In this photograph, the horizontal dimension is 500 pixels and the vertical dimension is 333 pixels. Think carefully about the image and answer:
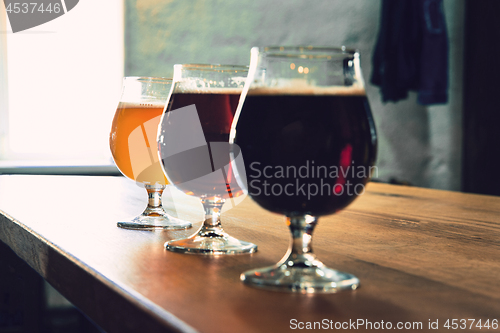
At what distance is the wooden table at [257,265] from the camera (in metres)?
0.35

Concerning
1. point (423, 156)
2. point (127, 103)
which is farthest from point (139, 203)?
point (423, 156)

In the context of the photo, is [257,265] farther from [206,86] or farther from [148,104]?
[148,104]

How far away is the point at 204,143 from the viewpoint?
0.58 metres

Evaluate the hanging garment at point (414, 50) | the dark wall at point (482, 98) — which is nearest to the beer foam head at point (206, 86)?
the dark wall at point (482, 98)

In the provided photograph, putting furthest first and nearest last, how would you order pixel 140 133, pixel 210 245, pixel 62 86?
pixel 62 86
pixel 140 133
pixel 210 245

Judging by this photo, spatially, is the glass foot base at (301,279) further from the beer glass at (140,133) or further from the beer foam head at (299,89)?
the beer glass at (140,133)

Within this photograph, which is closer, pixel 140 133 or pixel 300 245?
pixel 300 245

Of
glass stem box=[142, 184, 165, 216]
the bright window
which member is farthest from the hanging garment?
glass stem box=[142, 184, 165, 216]

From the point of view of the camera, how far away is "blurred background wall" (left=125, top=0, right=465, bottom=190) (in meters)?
3.04

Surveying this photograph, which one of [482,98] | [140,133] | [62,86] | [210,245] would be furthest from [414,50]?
[210,245]

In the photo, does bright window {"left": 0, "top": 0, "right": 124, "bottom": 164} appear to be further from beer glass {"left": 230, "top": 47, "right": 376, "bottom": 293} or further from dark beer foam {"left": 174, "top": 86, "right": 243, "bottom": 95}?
beer glass {"left": 230, "top": 47, "right": 376, "bottom": 293}

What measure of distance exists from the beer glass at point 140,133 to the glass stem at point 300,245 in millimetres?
317

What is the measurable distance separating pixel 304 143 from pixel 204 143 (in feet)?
0.60

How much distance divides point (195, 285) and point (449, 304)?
17cm
